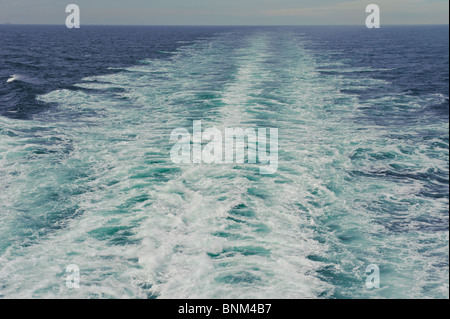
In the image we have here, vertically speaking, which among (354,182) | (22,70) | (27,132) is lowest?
(354,182)

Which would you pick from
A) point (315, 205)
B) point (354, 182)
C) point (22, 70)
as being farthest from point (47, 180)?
point (22, 70)

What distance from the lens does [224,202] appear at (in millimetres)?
14141

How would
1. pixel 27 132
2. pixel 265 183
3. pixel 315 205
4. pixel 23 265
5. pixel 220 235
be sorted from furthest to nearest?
pixel 27 132 → pixel 265 183 → pixel 315 205 → pixel 220 235 → pixel 23 265

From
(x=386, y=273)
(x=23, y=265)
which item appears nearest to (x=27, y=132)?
(x=23, y=265)

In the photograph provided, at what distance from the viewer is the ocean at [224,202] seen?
1026 centimetres

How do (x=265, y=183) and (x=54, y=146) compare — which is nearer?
(x=265, y=183)

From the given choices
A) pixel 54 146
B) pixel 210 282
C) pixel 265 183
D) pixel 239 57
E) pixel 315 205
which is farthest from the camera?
pixel 239 57

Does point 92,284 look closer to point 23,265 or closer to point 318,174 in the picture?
point 23,265

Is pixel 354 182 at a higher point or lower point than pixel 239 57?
lower

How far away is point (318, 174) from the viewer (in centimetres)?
1667

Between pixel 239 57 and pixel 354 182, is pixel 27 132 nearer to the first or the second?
pixel 354 182

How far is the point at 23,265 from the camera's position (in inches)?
421

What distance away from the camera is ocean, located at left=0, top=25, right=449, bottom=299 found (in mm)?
10258

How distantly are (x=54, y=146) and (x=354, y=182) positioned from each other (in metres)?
14.6
